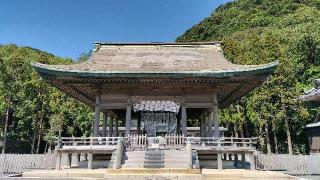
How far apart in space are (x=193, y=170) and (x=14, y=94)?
3155 centimetres

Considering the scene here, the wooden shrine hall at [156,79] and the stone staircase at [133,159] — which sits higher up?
the wooden shrine hall at [156,79]

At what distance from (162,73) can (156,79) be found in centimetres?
Result: 78

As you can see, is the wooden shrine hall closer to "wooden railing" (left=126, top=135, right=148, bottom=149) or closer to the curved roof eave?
the curved roof eave

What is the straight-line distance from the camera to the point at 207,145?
19.2 meters

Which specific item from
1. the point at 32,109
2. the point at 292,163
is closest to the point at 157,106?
the point at 292,163

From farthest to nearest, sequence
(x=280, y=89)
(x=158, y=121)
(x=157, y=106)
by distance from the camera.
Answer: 1. (x=280, y=89)
2. (x=158, y=121)
3. (x=157, y=106)

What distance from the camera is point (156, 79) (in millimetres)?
19750

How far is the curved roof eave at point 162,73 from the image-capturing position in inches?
744

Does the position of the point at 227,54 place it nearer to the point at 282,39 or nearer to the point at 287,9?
the point at 282,39

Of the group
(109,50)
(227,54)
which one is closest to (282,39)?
(227,54)

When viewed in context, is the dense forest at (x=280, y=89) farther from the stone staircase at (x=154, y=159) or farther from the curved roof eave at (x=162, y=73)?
the stone staircase at (x=154, y=159)

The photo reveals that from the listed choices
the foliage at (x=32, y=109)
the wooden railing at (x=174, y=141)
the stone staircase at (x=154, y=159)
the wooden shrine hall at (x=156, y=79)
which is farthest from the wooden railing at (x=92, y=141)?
the foliage at (x=32, y=109)

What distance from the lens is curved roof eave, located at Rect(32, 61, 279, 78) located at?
62.0 feet

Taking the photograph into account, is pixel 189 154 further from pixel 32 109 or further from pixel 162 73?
pixel 32 109
